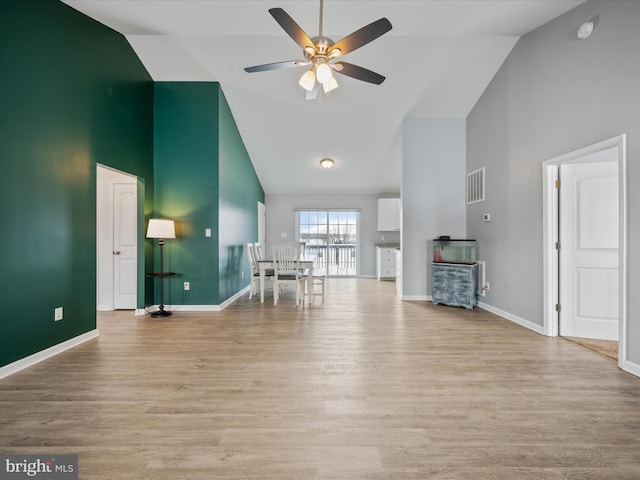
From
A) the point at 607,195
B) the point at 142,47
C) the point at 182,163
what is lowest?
the point at 607,195

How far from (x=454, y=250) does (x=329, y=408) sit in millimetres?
3846

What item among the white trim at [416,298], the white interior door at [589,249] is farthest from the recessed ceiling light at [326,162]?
the white interior door at [589,249]

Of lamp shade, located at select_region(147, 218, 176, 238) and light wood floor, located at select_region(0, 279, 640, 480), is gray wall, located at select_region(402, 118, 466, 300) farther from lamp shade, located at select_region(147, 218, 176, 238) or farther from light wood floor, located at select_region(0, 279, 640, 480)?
lamp shade, located at select_region(147, 218, 176, 238)

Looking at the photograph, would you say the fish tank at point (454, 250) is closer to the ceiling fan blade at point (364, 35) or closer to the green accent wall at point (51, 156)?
the ceiling fan blade at point (364, 35)

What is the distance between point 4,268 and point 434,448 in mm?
3392

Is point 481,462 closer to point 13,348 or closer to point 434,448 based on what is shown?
point 434,448

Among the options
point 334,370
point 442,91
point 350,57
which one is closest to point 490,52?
point 442,91

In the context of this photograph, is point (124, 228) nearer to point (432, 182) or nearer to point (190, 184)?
point (190, 184)

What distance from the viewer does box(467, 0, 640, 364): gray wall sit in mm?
2535

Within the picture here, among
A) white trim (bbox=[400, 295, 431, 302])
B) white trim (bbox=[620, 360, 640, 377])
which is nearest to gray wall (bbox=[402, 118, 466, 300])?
white trim (bbox=[400, 295, 431, 302])

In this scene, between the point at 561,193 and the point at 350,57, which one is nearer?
the point at 561,193

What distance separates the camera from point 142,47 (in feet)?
13.5

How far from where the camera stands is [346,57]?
4.33 m

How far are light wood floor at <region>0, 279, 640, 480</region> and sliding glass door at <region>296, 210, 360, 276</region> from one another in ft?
16.9
